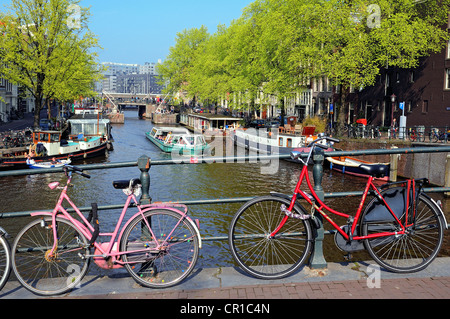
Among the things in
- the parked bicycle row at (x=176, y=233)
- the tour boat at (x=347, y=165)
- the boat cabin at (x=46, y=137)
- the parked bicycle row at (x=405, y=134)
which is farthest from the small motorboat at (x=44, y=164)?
the parked bicycle row at (x=176, y=233)

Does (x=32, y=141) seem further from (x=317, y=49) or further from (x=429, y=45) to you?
(x=429, y=45)

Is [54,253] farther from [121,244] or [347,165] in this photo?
[347,165]

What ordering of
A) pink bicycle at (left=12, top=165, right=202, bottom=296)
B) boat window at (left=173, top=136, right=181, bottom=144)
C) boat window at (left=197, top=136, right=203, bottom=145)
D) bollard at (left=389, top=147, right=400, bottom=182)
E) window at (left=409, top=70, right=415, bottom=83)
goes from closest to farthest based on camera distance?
pink bicycle at (left=12, top=165, right=202, bottom=296), bollard at (left=389, top=147, right=400, bottom=182), window at (left=409, top=70, right=415, bottom=83), boat window at (left=197, top=136, right=203, bottom=145), boat window at (left=173, top=136, right=181, bottom=144)

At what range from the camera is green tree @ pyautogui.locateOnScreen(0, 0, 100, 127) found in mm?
34562

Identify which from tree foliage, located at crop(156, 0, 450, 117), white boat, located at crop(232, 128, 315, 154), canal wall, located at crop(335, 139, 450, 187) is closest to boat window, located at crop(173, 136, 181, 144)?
white boat, located at crop(232, 128, 315, 154)

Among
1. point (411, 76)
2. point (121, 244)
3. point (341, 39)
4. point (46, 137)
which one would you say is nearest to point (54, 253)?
point (121, 244)

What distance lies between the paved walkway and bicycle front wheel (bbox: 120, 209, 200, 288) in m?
0.13

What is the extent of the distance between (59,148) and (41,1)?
1215cm

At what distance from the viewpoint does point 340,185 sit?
83.9 ft

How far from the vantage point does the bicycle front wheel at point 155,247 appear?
4.27m

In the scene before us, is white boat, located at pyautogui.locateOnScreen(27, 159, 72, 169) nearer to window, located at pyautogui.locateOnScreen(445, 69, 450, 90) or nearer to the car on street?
the car on street

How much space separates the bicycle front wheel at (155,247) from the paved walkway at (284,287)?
0.13 m

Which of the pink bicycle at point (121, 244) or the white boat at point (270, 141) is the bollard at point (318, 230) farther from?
the white boat at point (270, 141)

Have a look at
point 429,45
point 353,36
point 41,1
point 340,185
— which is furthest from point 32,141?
point 429,45
